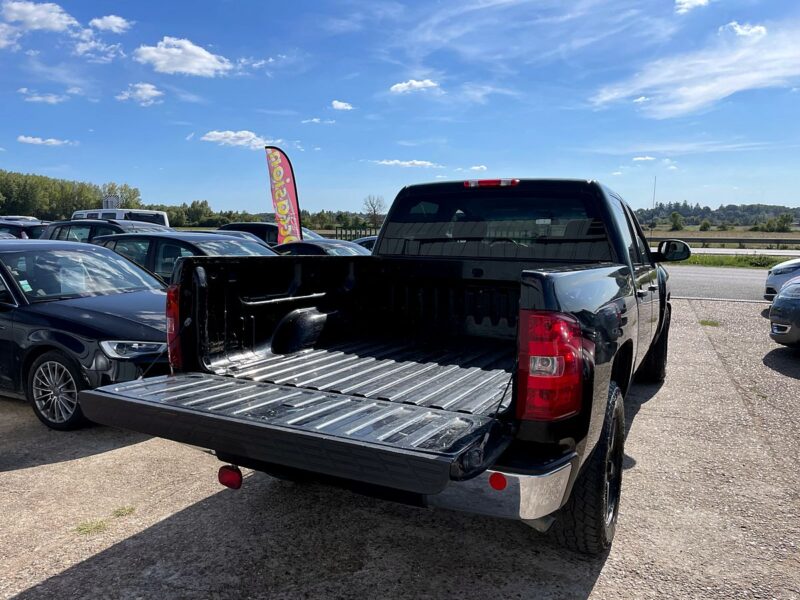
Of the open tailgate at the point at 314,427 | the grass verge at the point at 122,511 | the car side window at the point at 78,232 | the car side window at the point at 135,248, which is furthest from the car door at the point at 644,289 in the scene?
the car side window at the point at 78,232

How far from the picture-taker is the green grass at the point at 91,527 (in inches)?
127

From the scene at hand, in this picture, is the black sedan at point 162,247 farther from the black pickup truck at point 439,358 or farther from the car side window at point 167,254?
the black pickup truck at point 439,358

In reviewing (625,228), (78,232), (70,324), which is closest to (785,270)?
(625,228)

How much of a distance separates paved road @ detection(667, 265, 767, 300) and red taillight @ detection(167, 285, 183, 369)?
14.4m

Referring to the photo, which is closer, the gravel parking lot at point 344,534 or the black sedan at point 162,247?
the gravel parking lot at point 344,534

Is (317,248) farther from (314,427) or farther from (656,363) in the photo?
(314,427)

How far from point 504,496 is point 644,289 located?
8.61 feet

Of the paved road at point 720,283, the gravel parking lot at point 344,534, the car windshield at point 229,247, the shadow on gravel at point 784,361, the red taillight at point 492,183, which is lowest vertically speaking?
the paved road at point 720,283

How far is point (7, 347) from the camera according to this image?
197 inches

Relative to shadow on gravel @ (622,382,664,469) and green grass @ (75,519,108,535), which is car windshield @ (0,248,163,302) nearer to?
green grass @ (75,519,108,535)

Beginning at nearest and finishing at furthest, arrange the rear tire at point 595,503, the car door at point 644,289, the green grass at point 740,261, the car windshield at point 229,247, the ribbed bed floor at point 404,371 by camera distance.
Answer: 1. the rear tire at point 595,503
2. the ribbed bed floor at point 404,371
3. the car door at point 644,289
4. the car windshield at point 229,247
5. the green grass at point 740,261

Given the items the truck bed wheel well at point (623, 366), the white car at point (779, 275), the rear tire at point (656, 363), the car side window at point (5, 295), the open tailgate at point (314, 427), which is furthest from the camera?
the white car at point (779, 275)

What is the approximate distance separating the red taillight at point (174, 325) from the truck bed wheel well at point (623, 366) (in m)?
2.35

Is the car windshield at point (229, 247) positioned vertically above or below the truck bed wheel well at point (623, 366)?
above
